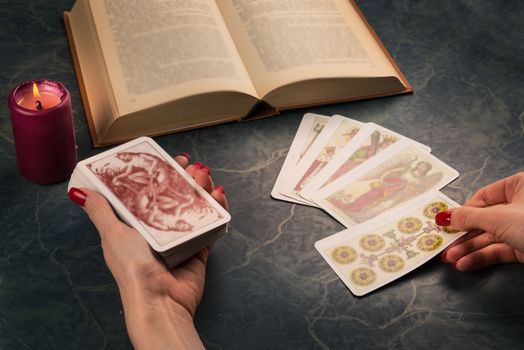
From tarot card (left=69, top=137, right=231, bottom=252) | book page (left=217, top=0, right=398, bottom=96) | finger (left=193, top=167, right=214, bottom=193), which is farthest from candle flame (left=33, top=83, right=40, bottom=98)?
book page (left=217, top=0, right=398, bottom=96)

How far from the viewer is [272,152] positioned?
4.39 ft

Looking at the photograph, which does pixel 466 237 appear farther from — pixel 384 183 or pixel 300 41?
pixel 300 41

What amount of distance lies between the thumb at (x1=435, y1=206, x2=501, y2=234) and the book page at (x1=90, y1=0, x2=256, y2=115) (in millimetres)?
411

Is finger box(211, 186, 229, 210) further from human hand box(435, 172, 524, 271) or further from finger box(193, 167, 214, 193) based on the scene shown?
human hand box(435, 172, 524, 271)

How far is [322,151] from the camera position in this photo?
4.42 ft

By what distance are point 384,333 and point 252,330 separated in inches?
7.4

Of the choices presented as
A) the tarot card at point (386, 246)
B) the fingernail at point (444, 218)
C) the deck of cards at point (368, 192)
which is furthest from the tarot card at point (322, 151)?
the fingernail at point (444, 218)

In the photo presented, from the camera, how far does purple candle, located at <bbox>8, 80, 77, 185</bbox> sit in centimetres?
114

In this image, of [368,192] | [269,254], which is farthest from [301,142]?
[269,254]

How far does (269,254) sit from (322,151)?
258mm

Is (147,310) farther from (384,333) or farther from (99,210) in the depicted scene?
(384,333)

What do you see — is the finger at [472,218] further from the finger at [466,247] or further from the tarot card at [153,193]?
the tarot card at [153,193]

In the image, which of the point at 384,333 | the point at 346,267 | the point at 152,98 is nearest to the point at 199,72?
the point at 152,98

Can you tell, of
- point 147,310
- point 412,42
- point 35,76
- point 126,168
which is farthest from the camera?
point 412,42
